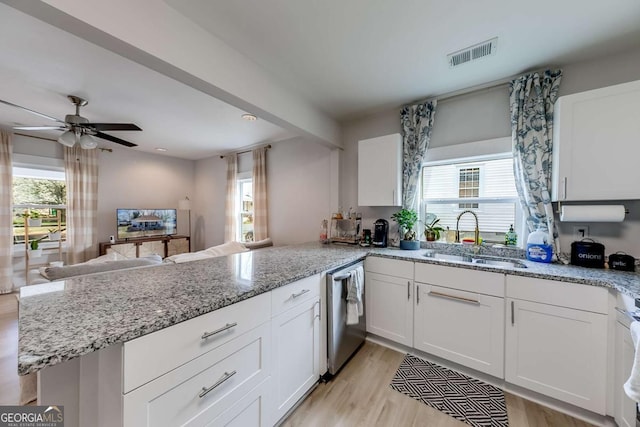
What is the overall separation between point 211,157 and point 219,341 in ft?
16.6

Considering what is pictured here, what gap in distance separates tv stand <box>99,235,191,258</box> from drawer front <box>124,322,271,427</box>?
14.3ft

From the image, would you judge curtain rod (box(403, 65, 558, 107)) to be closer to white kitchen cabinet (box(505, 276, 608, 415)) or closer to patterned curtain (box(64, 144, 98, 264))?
white kitchen cabinet (box(505, 276, 608, 415))

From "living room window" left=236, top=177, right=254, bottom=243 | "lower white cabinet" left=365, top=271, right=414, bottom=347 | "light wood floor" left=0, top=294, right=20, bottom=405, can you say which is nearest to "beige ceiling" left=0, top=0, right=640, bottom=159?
"lower white cabinet" left=365, top=271, right=414, bottom=347

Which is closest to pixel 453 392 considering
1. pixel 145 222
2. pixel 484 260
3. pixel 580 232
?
pixel 484 260

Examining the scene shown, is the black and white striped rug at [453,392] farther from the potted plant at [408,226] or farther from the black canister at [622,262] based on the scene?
the black canister at [622,262]

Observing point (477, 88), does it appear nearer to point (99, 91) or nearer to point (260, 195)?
point (260, 195)

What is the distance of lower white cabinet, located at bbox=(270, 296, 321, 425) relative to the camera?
1.37 meters

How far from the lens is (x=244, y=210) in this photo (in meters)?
4.80

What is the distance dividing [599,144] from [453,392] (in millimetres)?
2053

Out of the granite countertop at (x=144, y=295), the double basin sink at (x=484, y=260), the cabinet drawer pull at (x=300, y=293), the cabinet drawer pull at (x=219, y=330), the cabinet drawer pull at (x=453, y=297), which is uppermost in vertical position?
the granite countertop at (x=144, y=295)

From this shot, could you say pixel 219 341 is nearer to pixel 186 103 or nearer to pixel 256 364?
pixel 256 364

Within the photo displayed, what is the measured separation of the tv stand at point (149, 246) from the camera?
13.8ft

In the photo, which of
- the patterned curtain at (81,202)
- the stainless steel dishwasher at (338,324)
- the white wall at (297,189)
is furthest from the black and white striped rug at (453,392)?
the patterned curtain at (81,202)

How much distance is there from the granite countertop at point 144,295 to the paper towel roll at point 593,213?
368 mm
